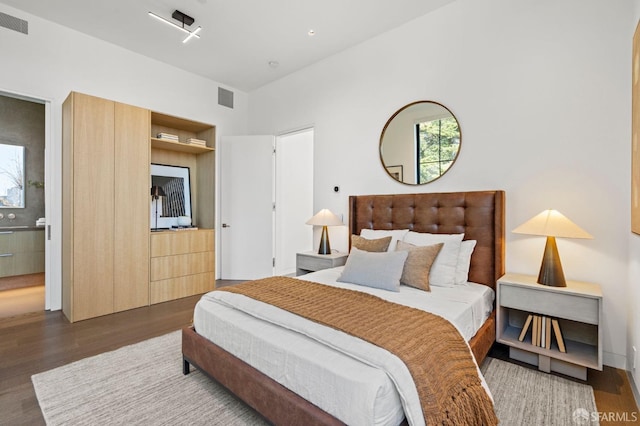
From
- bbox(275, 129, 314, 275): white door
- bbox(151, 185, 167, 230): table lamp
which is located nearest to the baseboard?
bbox(275, 129, 314, 275): white door

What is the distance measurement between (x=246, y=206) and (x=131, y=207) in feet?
5.47

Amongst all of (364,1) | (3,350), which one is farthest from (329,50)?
(3,350)

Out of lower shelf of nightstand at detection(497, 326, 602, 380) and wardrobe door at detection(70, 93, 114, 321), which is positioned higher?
wardrobe door at detection(70, 93, 114, 321)

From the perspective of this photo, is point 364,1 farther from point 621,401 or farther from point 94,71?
point 621,401

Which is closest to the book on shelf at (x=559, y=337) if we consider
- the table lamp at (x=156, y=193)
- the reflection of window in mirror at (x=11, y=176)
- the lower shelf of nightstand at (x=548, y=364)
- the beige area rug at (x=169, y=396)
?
the lower shelf of nightstand at (x=548, y=364)

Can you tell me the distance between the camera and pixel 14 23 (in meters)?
3.18

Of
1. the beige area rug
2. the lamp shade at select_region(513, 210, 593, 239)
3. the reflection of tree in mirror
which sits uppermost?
the reflection of tree in mirror

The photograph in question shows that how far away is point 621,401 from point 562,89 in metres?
2.29

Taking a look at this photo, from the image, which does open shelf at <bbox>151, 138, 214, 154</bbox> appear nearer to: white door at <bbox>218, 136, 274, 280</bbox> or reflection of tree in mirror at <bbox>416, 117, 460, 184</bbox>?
white door at <bbox>218, 136, 274, 280</bbox>

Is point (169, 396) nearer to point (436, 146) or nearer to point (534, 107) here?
point (436, 146)

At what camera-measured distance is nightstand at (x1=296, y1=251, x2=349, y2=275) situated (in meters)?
3.51

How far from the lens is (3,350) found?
2.52 m

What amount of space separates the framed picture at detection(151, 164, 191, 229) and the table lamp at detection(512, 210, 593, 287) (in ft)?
14.2

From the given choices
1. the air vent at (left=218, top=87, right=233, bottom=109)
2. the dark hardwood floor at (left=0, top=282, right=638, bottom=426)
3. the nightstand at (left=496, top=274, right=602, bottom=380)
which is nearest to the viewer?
the dark hardwood floor at (left=0, top=282, right=638, bottom=426)
